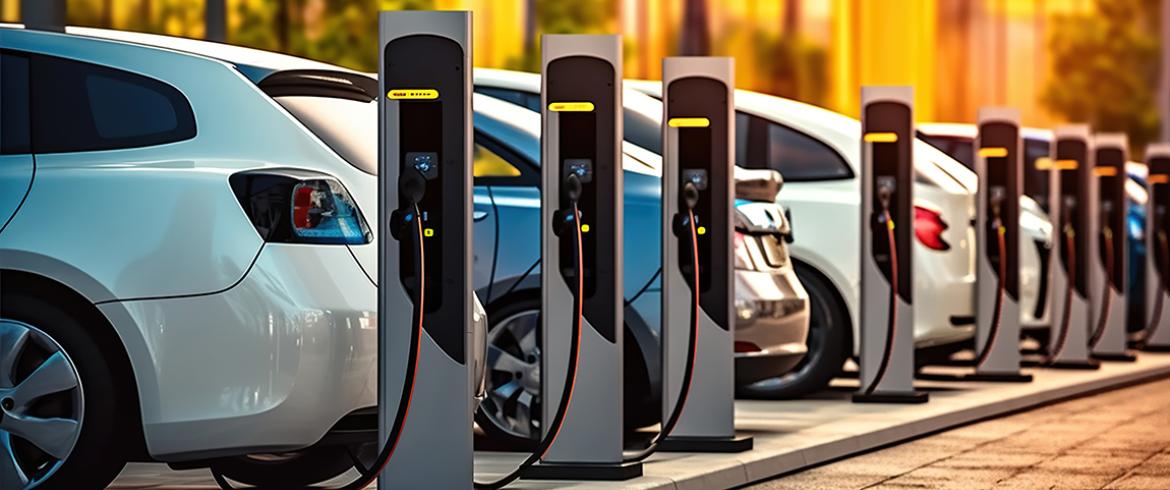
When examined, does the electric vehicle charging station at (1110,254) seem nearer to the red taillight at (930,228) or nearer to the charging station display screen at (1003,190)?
the charging station display screen at (1003,190)

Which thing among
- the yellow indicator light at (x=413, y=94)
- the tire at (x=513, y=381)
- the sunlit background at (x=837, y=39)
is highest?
the sunlit background at (x=837, y=39)

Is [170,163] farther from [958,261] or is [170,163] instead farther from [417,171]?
[958,261]

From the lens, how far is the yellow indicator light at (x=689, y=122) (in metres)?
9.33

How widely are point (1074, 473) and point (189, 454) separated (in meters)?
4.27

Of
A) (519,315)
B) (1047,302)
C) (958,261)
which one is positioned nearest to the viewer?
(519,315)

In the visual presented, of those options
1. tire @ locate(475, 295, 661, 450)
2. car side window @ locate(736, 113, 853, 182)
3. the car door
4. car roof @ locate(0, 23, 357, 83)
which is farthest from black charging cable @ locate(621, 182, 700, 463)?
car side window @ locate(736, 113, 853, 182)

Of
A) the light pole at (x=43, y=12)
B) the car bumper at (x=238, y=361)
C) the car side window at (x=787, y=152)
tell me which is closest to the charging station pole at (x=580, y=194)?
the car bumper at (x=238, y=361)

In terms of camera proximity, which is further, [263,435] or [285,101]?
[285,101]

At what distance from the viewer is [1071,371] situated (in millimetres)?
15570

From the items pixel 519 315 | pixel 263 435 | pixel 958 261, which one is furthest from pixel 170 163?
pixel 958 261

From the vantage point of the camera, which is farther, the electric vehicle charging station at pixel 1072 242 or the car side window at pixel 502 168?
the electric vehicle charging station at pixel 1072 242

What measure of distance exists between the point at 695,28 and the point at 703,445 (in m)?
29.5

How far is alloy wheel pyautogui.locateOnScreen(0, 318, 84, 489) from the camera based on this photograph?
22.5ft

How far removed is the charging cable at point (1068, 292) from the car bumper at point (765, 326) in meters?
5.81
